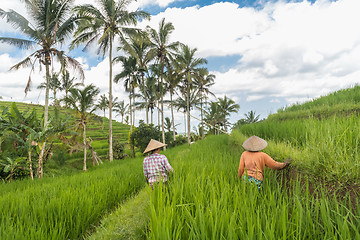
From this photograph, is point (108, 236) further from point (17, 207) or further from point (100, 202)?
point (17, 207)

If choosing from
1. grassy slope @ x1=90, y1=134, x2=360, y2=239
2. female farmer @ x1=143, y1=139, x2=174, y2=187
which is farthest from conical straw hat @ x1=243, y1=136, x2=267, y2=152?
female farmer @ x1=143, y1=139, x2=174, y2=187

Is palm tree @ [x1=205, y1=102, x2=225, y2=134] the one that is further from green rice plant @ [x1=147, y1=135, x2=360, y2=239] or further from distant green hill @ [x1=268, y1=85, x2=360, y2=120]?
green rice plant @ [x1=147, y1=135, x2=360, y2=239]

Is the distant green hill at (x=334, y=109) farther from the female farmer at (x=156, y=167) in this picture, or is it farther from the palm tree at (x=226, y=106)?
the palm tree at (x=226, y=106)

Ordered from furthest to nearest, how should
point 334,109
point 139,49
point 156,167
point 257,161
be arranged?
point 139,49 → point 334,109 → point 156,167 → point 257,161

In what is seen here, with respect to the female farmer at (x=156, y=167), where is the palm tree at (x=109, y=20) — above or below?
above

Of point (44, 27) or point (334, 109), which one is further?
point (44, 27)

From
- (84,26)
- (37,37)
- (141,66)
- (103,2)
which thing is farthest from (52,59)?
(141,66)

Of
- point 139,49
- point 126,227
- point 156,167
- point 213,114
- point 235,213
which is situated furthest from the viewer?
point 213,114

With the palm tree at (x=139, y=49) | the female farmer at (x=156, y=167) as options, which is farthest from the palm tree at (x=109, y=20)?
the female farmer at (x=156, y=167)

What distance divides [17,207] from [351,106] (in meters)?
8.61

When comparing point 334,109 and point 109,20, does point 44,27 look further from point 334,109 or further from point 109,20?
point 334,109

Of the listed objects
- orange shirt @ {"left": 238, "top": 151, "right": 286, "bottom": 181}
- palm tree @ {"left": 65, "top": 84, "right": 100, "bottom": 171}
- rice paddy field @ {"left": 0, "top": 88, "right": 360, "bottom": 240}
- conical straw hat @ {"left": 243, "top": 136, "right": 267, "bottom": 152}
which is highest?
palm tree @ {"left": 65, "top": 84, "right": 100, "bottom": 171}

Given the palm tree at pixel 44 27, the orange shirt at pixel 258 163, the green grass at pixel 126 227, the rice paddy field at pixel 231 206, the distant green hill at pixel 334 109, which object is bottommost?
the green grass at pixel 126 227

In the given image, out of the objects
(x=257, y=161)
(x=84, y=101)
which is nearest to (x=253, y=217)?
(x=257, y=161)
